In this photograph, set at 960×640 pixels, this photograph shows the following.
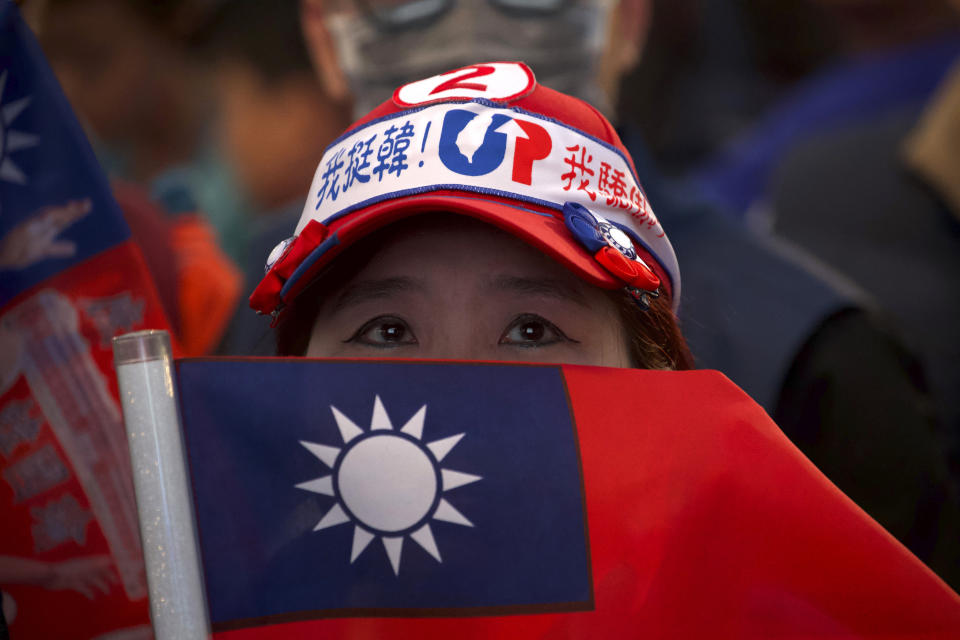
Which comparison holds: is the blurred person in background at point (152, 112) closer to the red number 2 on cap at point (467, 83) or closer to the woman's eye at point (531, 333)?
the red number 2 on cap at point (467, 83)

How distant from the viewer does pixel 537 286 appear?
5.18 feet

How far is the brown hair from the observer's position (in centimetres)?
162

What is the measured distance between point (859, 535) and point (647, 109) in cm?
471

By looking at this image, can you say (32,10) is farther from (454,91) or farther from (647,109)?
(647,109)

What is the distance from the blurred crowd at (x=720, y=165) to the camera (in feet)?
6.70

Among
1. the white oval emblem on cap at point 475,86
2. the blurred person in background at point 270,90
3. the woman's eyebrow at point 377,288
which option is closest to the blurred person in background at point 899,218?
the white oval emblem on cap at point 475,86

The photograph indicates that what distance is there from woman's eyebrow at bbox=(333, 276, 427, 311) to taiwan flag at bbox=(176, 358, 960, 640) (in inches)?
10.6

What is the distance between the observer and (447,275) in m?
1.57

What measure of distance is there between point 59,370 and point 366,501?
52 centimetres

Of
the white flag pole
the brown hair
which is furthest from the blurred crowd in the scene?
the white flag pole

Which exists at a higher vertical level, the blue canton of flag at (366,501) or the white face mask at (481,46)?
the white face mask at (481,46)

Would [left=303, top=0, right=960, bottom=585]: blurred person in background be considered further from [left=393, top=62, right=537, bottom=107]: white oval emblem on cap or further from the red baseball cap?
[left=393, top=62, right=537, bottom=107]: white oval emblem on cap

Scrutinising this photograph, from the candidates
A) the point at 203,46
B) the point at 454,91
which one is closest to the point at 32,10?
the point at 454,91

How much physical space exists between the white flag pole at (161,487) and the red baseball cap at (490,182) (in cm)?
46
